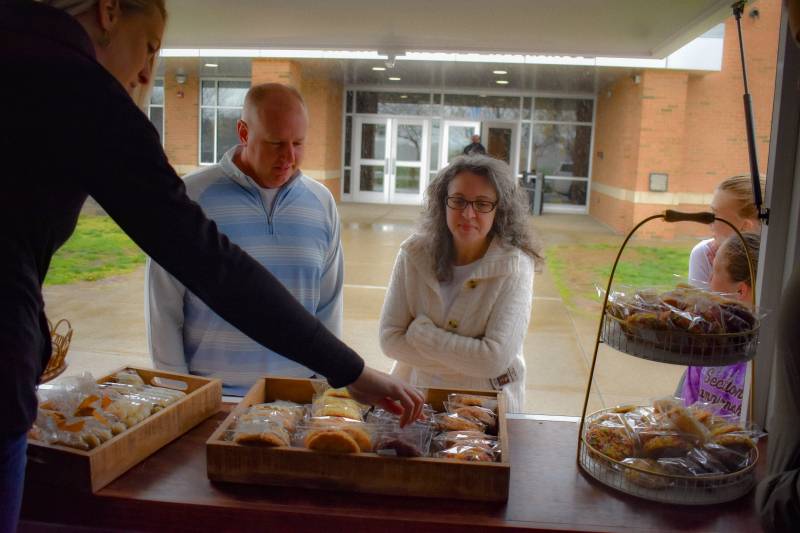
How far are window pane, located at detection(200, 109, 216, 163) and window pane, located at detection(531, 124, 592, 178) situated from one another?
8.82 meters

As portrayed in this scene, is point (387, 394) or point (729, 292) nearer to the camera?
point (387, 394)

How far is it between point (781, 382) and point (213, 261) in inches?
37.6

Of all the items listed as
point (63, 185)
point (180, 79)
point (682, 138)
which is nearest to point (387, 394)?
point (63, 185)

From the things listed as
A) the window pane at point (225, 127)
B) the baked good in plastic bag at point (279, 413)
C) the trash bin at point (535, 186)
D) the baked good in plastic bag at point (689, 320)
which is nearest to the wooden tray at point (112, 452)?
the baked good in plastic bag at point (279, 413)

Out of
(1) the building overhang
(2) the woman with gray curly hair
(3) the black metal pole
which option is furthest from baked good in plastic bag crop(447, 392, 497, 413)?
(1) the building overhang

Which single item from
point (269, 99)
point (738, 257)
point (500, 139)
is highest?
point (500, 139)

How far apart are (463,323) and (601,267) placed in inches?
340

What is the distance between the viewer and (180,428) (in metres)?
1.73

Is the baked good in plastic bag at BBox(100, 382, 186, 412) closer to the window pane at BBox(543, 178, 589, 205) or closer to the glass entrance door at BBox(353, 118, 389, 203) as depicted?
the window pane at BBox(543, 178, 589, 205)

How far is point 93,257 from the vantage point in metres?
11.1

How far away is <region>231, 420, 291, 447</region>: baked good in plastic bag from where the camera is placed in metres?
1.50

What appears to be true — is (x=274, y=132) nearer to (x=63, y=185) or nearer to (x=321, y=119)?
(x=63, y=185)

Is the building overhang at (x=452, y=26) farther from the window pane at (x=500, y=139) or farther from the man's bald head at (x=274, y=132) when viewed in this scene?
the window pane at (x=500, y=139)

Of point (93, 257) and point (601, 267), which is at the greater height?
point (601, 267)
